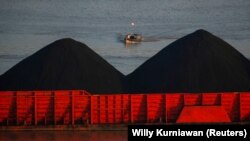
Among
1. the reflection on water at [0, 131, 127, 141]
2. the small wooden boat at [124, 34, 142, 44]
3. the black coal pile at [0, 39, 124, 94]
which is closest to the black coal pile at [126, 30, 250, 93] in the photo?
the black coal pile at [0, 39, 124, 94]

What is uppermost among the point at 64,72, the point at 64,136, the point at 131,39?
the point at 131,39

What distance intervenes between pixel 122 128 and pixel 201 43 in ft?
31.4

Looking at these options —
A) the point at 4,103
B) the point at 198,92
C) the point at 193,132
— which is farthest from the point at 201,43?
the point at 193,132

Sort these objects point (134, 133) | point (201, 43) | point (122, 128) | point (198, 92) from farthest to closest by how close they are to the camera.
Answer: point (201, 43)
point (198, 92)
point (122, 128)
point (134, 133)

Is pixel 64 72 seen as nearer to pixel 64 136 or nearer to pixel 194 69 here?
pixel 194 69

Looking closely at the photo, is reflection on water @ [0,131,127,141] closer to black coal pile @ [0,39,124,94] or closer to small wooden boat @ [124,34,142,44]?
black coal pile @ [0,39,124,94]

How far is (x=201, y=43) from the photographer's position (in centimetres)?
4475

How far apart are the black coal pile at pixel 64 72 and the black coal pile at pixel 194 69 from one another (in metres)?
1.59

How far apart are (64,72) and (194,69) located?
7.20 metres

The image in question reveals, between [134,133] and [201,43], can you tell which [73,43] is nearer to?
[201,43]

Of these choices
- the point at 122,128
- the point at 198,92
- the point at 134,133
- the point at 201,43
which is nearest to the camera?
the point at 134,133

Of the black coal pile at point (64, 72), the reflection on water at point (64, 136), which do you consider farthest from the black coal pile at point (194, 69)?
the reflection on water at point (64, 136)

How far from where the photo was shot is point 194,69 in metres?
42.5

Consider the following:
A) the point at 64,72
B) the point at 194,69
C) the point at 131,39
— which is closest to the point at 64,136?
the point at 64,72
